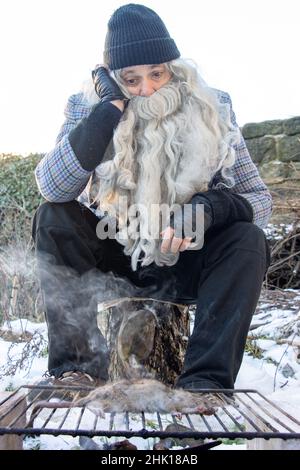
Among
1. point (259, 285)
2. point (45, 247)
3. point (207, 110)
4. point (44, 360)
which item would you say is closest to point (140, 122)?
point (207, 110)

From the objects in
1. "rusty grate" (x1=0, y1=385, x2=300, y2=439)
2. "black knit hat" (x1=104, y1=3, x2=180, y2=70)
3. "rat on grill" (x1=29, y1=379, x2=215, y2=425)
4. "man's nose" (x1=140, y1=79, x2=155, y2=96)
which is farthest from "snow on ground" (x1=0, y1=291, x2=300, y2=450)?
"black knit hat" (x1=104, y1=3, x2=180, y2=70)

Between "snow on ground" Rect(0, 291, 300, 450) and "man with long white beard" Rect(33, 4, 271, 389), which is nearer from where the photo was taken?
"man with long white beard" Rect(33, 4, 271, 389)

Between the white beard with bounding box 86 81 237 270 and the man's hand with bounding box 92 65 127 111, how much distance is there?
6cm

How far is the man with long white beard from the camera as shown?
1.96 meters

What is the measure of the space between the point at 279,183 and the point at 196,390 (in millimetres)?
3565

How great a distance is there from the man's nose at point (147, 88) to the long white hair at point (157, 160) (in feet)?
0.07

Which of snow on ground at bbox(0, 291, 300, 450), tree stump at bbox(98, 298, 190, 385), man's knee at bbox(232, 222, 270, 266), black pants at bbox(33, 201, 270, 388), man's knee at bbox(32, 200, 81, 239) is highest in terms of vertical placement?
man's knee at bbox(32, 200, 81, 239)

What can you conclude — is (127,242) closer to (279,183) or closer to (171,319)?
(171,319)

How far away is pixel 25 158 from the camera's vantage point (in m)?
5.87

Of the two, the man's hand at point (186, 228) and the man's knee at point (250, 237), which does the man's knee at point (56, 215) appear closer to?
the man's hand at point (186, 228)

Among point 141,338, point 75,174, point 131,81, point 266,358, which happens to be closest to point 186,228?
point 75,174

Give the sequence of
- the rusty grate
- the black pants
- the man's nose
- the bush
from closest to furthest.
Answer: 1. the rusty grate
2. the black pants
3. the man's nose
4. the bush

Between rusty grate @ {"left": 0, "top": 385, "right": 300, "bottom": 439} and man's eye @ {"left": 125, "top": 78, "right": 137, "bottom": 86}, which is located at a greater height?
man's eye @ {"left": 125, "top": 78, "right": 137, "bottom": 86}

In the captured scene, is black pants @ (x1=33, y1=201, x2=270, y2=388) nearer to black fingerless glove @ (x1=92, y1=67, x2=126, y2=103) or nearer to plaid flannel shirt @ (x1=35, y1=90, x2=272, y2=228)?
plaid flannel shirt @ (x1=35, y1=90, x2=272, y2=228)
